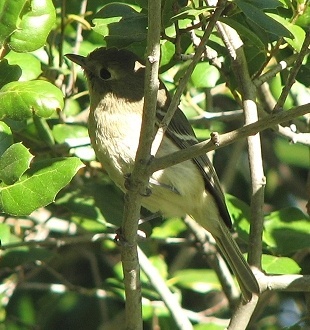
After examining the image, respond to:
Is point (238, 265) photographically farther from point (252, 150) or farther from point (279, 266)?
point (252, 150)

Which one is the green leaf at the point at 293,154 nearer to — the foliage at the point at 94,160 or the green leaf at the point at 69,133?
the foliage at the point at 94,160

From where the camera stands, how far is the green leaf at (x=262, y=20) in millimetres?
2422

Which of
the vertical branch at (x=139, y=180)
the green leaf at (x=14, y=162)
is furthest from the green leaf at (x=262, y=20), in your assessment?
the green leaf at (x=14, y=162)

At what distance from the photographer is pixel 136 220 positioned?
2553 mm

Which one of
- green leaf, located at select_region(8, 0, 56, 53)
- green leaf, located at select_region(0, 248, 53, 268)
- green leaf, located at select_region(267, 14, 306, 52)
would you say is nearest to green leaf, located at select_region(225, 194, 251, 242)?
green leaf, located at select_region(0, 248, 53, 268)

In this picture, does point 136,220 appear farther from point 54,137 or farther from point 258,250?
point 54,137

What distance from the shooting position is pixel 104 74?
11.3 ft

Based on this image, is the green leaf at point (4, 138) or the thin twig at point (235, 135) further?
the green leaf at point (4, 138)

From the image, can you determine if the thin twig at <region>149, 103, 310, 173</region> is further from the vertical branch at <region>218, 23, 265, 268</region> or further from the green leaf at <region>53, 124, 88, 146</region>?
the green leaf at <region>53, 124, 88, 146</region>

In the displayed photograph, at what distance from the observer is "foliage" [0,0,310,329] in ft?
8.02

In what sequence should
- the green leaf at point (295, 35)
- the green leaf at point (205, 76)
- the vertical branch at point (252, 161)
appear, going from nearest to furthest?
the green leaf at point (295, 35) → the vertical branch at point (252, 161) → the green leaf at point (205, 76)

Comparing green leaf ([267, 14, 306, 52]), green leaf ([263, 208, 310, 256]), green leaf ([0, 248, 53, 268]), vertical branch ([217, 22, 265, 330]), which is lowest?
green leaf ([0, 248, 53, 268])

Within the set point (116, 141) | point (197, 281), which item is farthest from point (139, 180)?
point (197, 281)

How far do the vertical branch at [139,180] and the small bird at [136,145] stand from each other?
44cm
